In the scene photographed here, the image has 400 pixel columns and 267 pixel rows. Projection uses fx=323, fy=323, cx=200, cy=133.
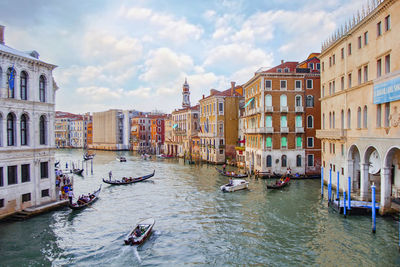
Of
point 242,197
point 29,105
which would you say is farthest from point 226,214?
point 29,105

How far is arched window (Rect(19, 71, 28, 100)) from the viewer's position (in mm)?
16719

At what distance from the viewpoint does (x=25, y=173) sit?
16594 mm

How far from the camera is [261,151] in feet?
99.5

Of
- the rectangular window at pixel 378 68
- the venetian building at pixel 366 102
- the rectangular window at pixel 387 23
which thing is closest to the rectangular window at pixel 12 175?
the venetian building at pixel 366 102

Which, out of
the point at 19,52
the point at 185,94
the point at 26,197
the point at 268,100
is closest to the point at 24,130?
the point at 26,197

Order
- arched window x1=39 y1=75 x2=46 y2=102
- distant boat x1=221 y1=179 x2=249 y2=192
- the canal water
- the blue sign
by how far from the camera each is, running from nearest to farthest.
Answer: the canal water < the blue sign < arched window x1=39 y1=75 x2=46 y2=102 < distant boat x1=221 y1=179 x2=249 y2=192

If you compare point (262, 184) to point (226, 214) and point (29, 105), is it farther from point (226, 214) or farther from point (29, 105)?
point (29, 105)

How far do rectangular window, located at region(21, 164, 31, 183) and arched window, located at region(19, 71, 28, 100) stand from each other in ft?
11.7

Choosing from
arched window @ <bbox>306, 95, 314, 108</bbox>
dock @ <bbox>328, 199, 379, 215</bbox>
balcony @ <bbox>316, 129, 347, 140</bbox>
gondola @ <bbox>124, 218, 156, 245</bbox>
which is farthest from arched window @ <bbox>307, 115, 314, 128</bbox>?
gondola @ <bbox>124, 218, 156, 245</bbox>

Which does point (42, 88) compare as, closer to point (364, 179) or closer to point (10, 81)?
point (10, 81)

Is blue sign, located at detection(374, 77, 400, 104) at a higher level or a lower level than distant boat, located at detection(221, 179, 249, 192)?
higher

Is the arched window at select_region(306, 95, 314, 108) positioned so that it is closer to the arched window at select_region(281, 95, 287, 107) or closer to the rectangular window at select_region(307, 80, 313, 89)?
the rectangular window at select_region(307, 80, 313, 89)

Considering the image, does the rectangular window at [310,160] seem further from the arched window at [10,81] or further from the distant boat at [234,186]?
the arched window at [10,81]

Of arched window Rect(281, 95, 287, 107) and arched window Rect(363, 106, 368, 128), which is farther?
arched window Rect(281, 95, 287, 107)
